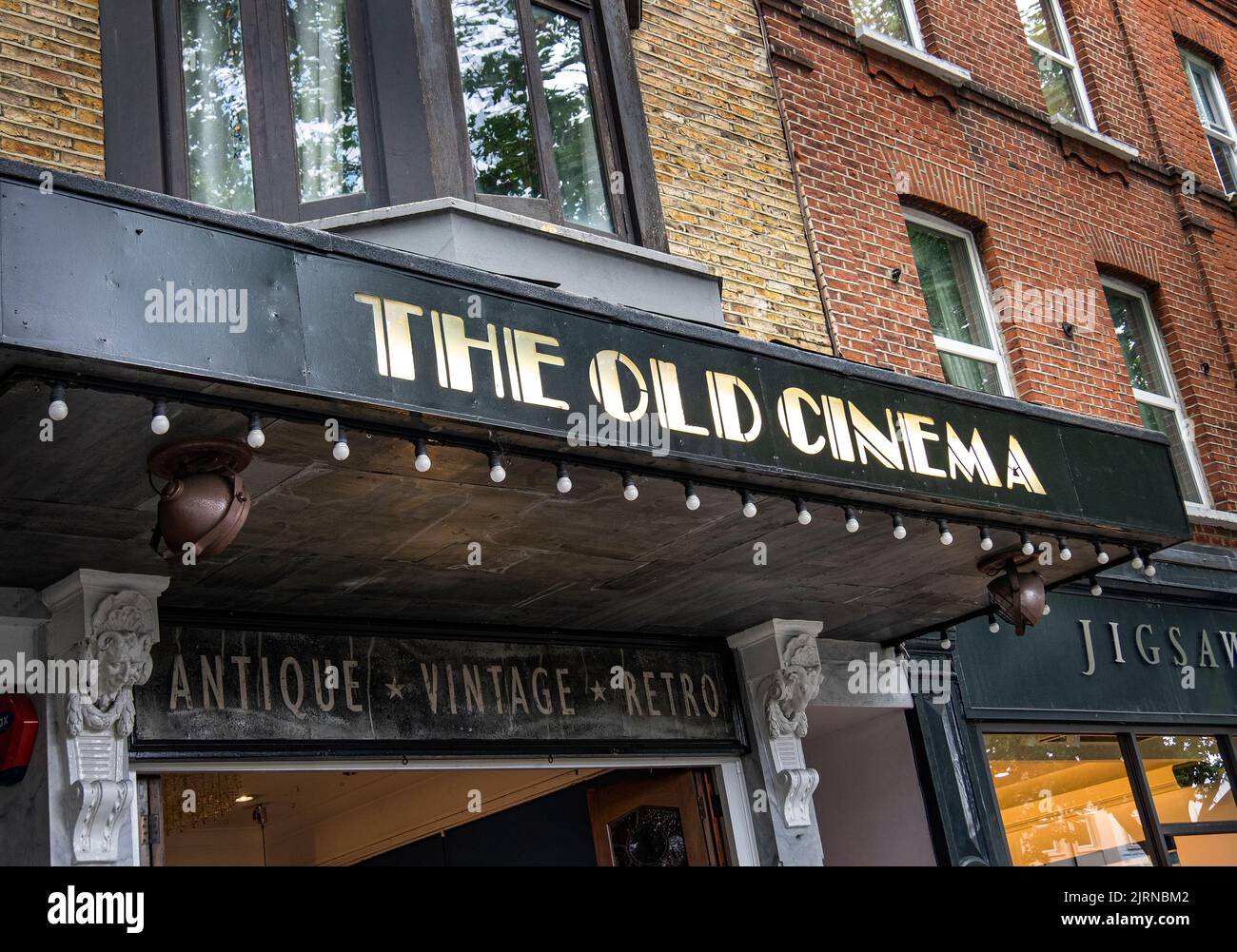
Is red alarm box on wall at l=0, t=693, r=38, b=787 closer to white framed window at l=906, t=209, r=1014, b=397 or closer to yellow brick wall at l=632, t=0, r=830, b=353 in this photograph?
yellow brick wall at l=632, t=0, r=830, b=353

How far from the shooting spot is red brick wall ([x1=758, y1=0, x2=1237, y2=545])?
412 inches

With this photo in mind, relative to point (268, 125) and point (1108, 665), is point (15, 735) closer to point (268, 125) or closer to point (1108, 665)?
point (268, 125)

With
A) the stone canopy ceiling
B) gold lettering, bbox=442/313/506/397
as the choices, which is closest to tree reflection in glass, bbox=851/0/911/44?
the stone canopy ceiling

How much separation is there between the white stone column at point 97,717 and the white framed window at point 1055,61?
407 inches

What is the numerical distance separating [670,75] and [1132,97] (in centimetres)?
640

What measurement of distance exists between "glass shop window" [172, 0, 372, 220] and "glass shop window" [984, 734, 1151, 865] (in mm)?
6160

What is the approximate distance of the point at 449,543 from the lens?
6395 millimetres

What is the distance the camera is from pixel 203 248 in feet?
15.5

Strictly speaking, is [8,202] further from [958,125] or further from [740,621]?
[958,125]

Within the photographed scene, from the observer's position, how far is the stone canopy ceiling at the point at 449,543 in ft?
16.7
